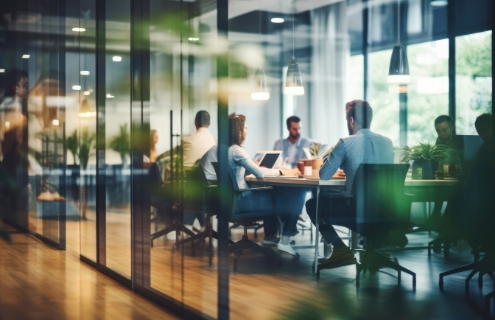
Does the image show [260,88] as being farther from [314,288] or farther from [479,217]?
[479,217]

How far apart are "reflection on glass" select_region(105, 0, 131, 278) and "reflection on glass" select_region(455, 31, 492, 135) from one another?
2960 mm

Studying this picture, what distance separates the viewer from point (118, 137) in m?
6.04

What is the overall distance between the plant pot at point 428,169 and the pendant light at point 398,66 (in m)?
0.58

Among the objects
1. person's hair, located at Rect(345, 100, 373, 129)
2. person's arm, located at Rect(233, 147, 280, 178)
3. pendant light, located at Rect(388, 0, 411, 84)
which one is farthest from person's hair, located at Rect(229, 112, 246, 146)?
pendant light, located at Rect(388, 0, 411, 84)

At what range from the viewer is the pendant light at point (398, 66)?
16.1 feet

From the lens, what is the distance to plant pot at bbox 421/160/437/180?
4712 mm

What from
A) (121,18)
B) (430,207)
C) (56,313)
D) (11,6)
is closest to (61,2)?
(11,6)

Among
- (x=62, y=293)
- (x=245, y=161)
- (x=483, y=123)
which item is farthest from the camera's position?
(x=245, y=161)

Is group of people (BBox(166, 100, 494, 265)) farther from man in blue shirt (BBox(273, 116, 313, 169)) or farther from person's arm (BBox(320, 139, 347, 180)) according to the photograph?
man in blue shirt (BBox(273, 116, 313, 169))

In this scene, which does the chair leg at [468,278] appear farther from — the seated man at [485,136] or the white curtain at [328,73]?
the white curtain at [328,73]

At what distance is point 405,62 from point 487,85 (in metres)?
1.78

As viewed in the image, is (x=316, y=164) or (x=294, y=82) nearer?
(x=316, y=164)

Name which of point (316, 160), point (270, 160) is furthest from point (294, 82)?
point (316, 160)

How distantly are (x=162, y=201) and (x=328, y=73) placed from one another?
22.1 ft
